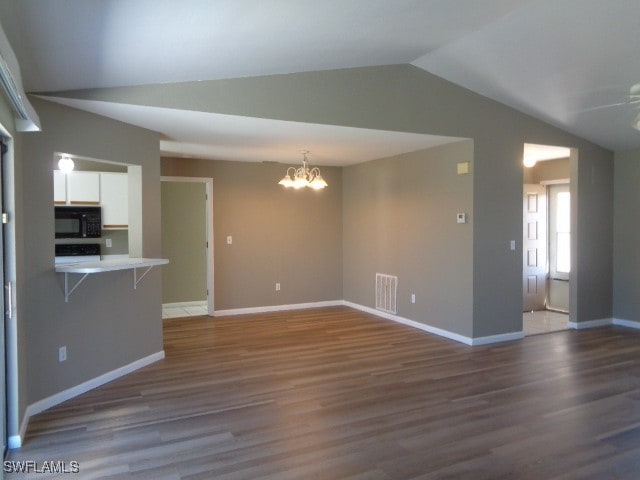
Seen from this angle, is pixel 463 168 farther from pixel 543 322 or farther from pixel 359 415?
pixel 359 415

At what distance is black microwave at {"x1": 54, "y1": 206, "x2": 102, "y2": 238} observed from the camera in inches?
231

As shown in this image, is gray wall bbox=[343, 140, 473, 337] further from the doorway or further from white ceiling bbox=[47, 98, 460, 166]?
the doorway

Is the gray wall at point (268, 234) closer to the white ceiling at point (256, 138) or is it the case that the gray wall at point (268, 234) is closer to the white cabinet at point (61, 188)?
the white ceiling at point (256, 138)

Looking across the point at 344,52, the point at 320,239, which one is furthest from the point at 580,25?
the point at 320,239

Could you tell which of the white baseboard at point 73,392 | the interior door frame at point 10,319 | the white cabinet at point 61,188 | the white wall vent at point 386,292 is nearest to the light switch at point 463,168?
the white wall vent at point 386,292

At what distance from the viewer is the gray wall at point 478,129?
4117mm

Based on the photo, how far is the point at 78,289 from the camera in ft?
12.6

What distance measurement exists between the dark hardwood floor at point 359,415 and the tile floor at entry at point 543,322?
0.67 meters

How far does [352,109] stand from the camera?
15.3 feet

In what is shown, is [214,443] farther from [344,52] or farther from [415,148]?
[415,148]

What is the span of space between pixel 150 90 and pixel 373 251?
14.1 feet

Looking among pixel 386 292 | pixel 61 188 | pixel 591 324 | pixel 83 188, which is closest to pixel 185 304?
pixel 83 188

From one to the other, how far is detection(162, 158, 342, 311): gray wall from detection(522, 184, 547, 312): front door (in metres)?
2.97

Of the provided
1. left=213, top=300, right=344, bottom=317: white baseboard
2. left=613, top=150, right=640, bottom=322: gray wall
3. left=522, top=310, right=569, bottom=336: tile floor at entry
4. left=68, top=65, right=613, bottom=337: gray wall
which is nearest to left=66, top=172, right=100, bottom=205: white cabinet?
left=213, top=300, right=344, bottom=317: white baseboard
